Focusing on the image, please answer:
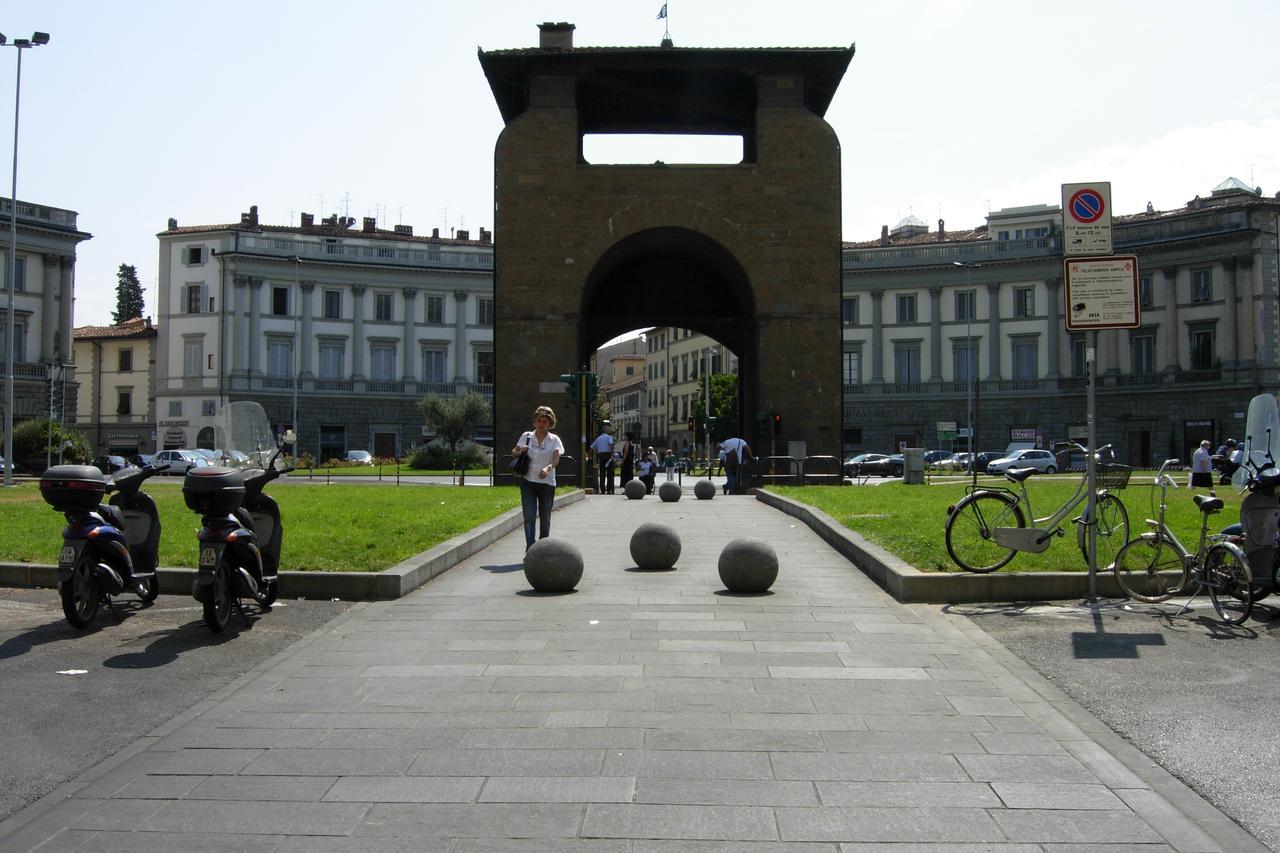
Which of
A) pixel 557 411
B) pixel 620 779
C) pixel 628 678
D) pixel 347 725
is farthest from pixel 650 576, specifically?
pixel 557 411

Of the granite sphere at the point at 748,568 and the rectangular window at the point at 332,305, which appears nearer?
the granite sphere at the point at 748,568

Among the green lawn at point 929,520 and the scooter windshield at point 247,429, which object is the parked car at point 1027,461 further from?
the scooter windshield at point 247,429

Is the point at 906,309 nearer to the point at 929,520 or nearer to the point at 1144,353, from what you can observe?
the point at 1144,353

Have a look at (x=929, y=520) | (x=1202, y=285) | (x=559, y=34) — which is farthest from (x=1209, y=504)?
(x=1202, y=285)

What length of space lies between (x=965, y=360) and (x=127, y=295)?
7186 centimetres

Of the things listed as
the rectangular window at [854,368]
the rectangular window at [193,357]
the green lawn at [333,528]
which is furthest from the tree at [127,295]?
the green lawn at [333,528]

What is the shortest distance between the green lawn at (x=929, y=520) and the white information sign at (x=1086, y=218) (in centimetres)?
232

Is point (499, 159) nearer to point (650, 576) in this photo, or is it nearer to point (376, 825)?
point (650, 576)

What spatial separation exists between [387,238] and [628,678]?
75247 mm

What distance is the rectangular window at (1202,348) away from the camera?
65875 millimetres

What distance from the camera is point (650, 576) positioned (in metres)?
11.7

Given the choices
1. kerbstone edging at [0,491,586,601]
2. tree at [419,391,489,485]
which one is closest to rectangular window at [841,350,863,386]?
tree at [419,391,489,485]

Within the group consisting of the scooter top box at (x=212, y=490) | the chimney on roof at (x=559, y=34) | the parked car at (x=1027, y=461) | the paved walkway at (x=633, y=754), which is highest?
the chimney on roof at (x=559, y=34)

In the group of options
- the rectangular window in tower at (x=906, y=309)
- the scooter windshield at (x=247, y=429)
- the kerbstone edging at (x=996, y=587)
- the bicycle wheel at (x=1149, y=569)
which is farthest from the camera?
the rectangular window in tower at (x=906, y=309)
